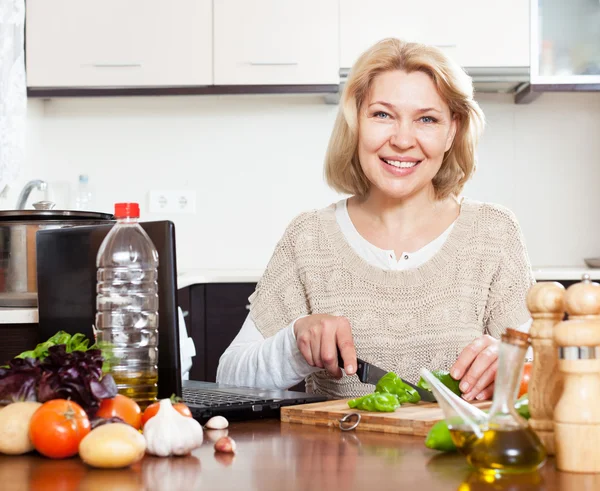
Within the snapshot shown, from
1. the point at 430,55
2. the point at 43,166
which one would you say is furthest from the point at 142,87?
the point at 430,55

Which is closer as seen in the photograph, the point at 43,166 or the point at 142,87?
the point at 142,87

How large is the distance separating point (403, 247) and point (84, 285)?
2.49 feet

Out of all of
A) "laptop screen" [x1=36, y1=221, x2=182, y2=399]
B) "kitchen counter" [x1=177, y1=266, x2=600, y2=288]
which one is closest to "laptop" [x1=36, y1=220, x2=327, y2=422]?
"laptop screen" [x1=36, y1=221, x2=182, y2=399]

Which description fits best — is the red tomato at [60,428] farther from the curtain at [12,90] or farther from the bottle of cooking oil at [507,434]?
the curtain at [12,90]

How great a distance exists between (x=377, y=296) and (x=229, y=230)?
1.95m

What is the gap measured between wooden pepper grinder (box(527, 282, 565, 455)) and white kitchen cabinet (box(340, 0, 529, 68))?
2501mm

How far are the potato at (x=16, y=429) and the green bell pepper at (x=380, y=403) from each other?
0.40 m

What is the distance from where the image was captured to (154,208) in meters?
3.64

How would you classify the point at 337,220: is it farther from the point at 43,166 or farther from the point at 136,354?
the point at 43,166

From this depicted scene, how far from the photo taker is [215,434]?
104 centimetres

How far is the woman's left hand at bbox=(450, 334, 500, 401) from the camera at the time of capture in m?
1.26

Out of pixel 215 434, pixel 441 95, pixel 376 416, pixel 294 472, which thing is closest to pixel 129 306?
pixel 215 434

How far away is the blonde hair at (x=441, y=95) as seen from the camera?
177 cm

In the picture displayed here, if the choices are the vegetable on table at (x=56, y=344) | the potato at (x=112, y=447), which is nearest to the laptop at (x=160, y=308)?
the vegetable on table at (x=56, y=344)
